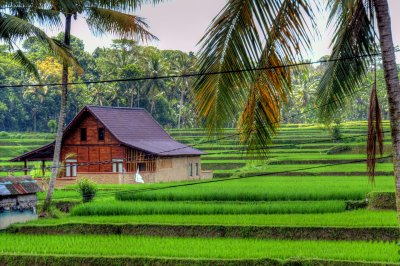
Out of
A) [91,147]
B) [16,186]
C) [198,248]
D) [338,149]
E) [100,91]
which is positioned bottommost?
[198,248]

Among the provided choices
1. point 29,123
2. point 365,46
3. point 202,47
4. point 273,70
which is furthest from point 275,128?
point 29,123

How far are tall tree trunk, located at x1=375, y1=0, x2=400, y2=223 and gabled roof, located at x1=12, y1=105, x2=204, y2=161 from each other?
26666 millimetres

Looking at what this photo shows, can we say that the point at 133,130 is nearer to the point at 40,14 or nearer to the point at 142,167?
the point at 142,167

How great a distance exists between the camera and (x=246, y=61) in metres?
7.14

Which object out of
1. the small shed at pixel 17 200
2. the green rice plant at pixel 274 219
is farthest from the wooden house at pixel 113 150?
the green rice plant at pixel 274 219

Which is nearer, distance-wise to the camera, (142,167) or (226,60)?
(226,60)

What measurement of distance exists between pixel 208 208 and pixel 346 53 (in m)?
Answer: 10.8

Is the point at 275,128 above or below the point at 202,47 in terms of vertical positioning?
below

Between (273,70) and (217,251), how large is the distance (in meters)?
6.54

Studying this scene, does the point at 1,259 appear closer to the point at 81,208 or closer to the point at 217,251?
the point at 217,251

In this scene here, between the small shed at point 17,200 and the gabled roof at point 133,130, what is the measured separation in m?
14.8

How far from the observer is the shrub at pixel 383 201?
18500mm

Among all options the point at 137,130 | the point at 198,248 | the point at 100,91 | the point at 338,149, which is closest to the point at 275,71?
the point at 198,248

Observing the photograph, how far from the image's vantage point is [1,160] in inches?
1939
